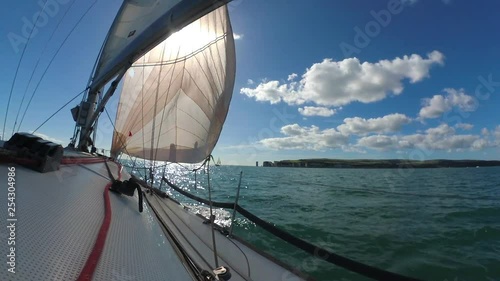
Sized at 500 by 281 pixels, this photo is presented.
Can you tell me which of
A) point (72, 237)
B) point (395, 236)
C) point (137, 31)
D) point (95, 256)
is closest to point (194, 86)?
point (137, 31)

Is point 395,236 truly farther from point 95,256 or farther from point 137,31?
point 137,31

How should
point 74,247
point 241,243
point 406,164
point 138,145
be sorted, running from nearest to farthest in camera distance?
point 74,247
point 241,243
point 138,145
point 406,164

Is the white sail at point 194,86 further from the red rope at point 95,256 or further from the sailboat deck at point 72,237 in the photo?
the red rope at point 95,256

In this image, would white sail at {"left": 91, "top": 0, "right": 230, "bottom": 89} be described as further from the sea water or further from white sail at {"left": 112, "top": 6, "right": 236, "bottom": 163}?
the sea water

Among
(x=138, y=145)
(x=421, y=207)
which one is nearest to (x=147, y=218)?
(x=138, y=145)

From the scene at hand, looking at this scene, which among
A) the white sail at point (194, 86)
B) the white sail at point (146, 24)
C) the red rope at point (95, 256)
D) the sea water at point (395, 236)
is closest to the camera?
the red rope at point (95, 256)

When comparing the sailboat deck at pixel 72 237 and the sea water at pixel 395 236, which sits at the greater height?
the sailboat deck at pixel 72 237

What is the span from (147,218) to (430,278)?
518cm

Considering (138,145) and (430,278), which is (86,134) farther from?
(430,278)

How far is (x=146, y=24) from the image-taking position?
4.56 m

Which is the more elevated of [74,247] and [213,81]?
[213,81]

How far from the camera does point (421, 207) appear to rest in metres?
11.0

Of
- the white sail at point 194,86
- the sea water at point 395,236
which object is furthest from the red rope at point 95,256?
the white sail at point 194,86

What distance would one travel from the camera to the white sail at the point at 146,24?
3.71 meters
